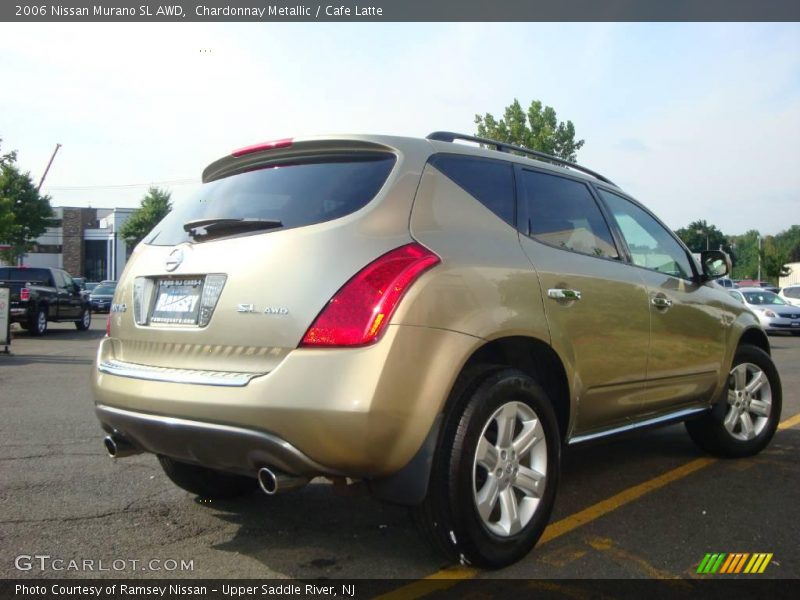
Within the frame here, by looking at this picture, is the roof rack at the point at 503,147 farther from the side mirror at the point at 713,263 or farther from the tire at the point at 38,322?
the tire at the point at 38,322

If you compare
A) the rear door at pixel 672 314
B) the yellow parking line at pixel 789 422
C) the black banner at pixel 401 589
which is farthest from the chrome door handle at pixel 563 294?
the yellow parking line at pixel 789 422

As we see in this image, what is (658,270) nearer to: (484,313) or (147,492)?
(484,313)

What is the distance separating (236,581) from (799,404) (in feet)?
21.8

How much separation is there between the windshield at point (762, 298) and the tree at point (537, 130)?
12599 millimetres

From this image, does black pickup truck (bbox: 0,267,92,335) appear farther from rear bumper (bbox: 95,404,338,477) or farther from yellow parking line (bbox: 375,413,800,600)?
yellow parking line (bbox: 375,413,800,600)

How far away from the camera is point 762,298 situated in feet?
70.1

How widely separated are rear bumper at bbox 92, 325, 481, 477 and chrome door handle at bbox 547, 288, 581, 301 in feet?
2.44

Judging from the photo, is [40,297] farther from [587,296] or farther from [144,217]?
[144,217]

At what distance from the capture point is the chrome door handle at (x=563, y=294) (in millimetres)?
3420

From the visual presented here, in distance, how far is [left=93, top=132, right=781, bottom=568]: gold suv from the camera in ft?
8.72

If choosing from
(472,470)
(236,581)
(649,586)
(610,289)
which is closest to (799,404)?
(610,289)

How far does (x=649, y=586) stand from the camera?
289cm

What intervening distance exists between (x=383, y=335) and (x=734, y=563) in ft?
6.15

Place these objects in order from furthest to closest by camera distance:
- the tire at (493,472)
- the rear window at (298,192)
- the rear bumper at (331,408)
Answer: the rear window at (298,192) < the tire at (493,472) < the rear bumper at (331,408)
